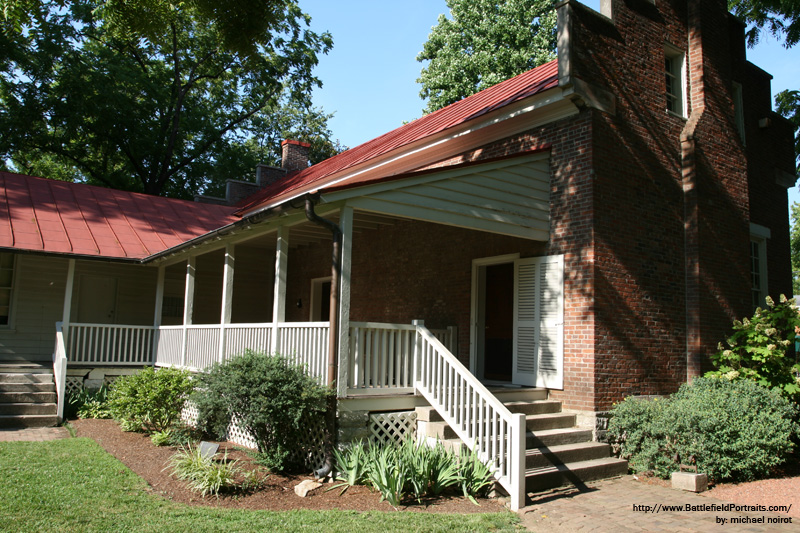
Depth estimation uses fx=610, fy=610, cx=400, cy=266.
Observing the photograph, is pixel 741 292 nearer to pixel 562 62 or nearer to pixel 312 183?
pixel 562 62

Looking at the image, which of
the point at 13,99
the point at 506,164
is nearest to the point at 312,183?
the point at 506,164

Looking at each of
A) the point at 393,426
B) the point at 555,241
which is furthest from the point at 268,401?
the point at 555,241

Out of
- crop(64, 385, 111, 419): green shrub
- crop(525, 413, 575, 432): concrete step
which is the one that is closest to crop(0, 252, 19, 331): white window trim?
crop(64, 385, 111, 419): green shrub

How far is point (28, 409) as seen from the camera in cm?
1077

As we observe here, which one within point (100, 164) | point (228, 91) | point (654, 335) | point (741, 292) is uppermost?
point (228, 91)

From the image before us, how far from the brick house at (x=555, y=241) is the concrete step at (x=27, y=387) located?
1.17 metres

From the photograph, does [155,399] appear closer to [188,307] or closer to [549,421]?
[188,307]

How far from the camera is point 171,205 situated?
17969 mm

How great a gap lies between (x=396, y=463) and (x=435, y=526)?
1.19m

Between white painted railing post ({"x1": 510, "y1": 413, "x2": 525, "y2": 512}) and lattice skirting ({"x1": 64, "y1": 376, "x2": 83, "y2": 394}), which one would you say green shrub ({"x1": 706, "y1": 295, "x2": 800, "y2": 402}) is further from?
lattice skirting ({"x1": 64, "y1": 376, "x2": 83, "y2": 394})

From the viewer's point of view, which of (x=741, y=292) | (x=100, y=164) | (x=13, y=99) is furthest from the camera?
(x=100, y=164)

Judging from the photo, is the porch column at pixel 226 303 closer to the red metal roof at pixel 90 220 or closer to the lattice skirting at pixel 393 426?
the lattice skirting at pixel 393 426

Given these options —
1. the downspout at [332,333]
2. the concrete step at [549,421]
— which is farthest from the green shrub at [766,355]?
the downspout at [332,333]

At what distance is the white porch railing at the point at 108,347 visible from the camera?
12.8 metres
